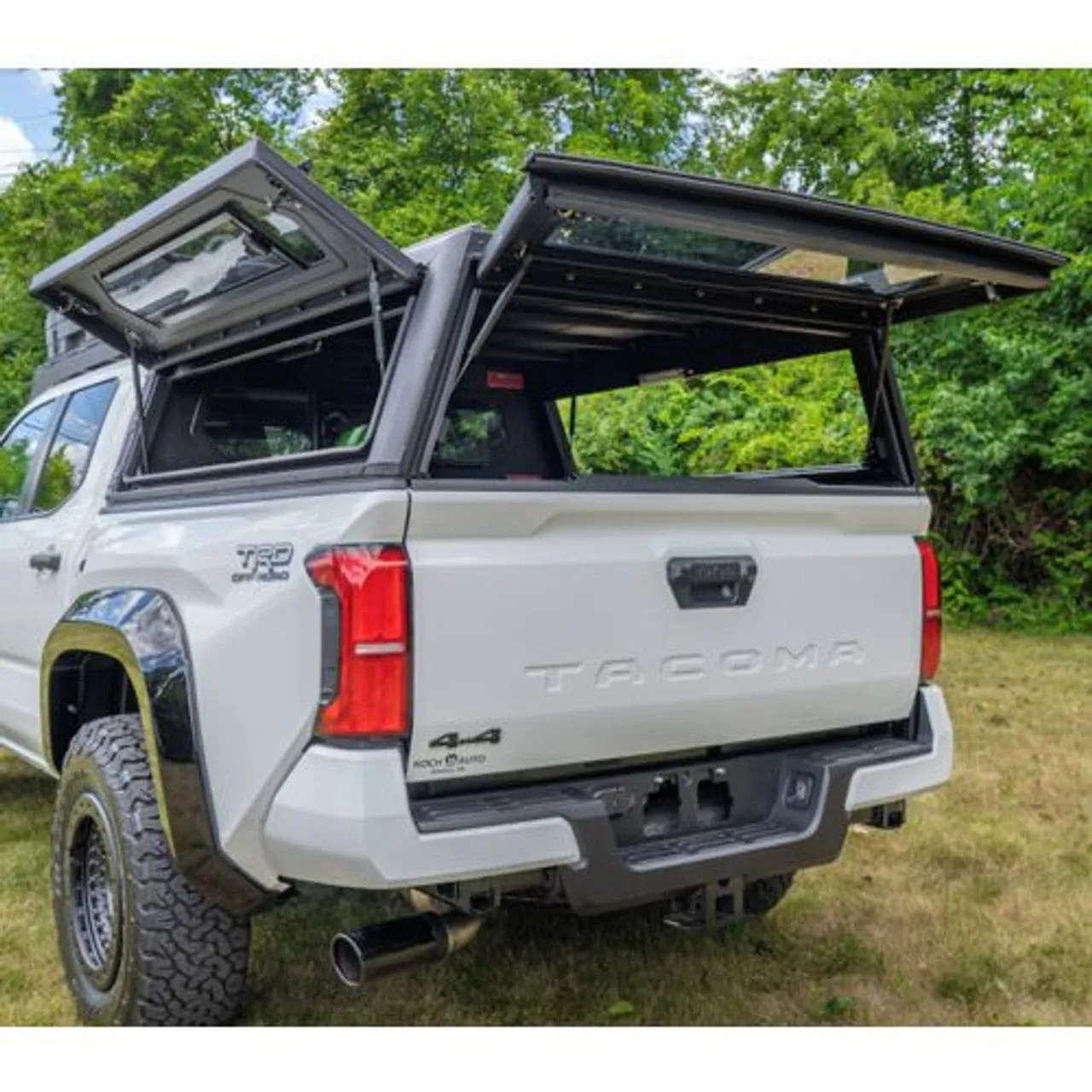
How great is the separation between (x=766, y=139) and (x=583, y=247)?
18.0 meters

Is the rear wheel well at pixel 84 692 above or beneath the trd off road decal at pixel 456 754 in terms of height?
beneath

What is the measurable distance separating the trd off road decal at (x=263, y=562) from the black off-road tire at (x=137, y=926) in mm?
692

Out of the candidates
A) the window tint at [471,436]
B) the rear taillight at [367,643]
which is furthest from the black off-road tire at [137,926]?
the window tint at [471,436]

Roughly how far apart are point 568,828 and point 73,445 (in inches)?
103

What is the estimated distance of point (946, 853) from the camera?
4629mm

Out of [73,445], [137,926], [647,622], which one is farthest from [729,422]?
[137,926]

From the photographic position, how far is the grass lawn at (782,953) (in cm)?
331

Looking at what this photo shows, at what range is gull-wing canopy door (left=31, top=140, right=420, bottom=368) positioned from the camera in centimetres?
265

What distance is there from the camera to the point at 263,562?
2.69m

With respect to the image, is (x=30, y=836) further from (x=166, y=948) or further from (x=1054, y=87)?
(x=1054, y=87)

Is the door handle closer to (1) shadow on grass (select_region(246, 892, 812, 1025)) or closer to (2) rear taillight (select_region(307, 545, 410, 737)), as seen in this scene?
(1) shadow on grass (select_region(246, 892, 812, 1025))

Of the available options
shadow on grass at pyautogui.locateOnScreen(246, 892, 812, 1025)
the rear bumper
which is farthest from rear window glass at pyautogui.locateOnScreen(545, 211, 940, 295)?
shadow on grass at pyautogui.locateOnScreen(246, 892, 812, 1025)

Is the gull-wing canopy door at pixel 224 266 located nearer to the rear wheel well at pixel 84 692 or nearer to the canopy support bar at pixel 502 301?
the canopy support bar at pixel 502 301

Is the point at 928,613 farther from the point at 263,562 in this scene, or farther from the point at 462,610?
the point at 263,562
